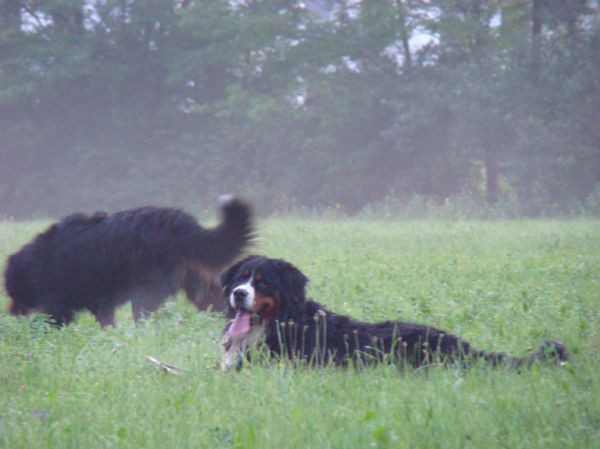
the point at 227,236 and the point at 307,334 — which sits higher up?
the point at 227,236

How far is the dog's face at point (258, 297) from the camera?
5.11m

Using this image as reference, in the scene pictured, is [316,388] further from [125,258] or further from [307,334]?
[125,258]

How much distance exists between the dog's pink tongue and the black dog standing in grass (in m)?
1.28

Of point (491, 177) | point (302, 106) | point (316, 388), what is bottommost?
point (491, 177)

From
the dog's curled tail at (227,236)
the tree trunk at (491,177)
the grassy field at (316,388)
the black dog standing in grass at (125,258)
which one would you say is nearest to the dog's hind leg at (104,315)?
the black dog standing in grass at (125,258)

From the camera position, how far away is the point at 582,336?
523 cm

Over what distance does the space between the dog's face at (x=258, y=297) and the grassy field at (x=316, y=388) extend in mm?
215

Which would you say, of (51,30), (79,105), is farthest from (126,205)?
(51,30)

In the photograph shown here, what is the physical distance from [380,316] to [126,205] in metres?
24.4

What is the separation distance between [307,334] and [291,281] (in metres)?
0.38

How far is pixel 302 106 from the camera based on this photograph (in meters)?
28.5

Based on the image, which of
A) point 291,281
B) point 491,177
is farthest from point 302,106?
point 291,281

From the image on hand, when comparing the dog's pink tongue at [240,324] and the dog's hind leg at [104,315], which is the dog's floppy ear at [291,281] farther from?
the dog's hind leg at [104,315]

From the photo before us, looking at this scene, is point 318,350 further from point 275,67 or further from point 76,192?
point 76,192
